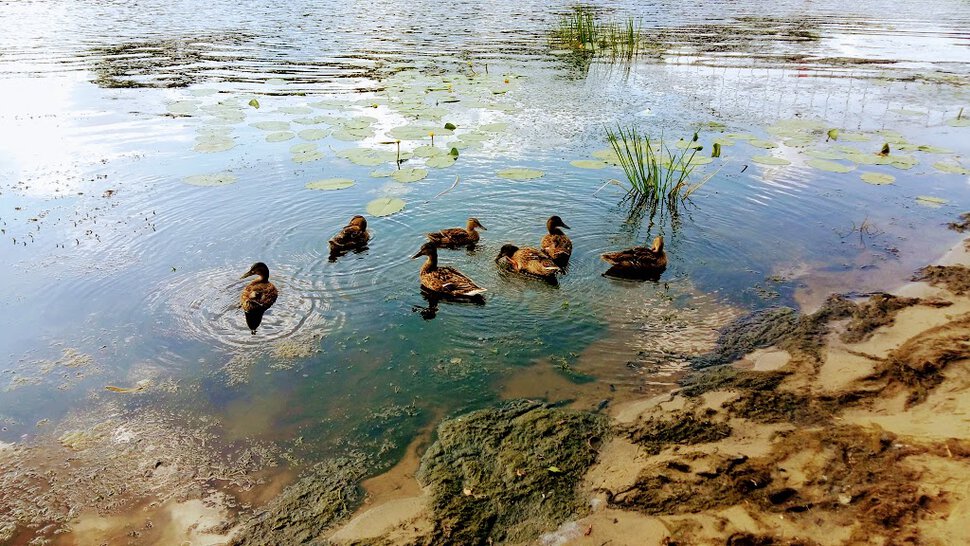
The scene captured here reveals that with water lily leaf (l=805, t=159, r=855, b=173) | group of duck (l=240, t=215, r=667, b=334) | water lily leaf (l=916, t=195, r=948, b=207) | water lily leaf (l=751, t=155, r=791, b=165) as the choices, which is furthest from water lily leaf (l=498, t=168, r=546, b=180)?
water lily leaf (l=916, t=195, r=948, b=207)

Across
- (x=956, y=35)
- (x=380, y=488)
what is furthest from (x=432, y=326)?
(x=956, y=35)

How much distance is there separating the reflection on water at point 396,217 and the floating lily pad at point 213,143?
66 millimetres

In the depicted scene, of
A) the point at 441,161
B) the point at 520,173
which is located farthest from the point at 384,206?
the point at 520,173

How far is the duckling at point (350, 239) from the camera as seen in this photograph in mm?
8391

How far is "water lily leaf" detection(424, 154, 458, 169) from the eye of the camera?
37.6 feet

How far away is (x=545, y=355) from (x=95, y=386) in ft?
14.9

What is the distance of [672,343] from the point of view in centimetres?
648

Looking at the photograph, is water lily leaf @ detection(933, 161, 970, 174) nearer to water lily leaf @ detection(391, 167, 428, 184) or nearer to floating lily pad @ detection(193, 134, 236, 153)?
water lily leaf @ detection(391, 167, 428, 184)

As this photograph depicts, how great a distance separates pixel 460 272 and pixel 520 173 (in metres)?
3.64

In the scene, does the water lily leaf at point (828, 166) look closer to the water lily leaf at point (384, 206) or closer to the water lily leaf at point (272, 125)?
the water lily leaf at point (384, 206)

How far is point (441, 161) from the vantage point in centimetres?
1161

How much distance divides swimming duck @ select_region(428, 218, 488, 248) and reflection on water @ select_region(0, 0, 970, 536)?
0.62 feet

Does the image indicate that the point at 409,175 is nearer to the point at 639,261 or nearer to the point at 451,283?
the point at 451,283

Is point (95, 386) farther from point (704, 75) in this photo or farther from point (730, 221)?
point (704, 75)
